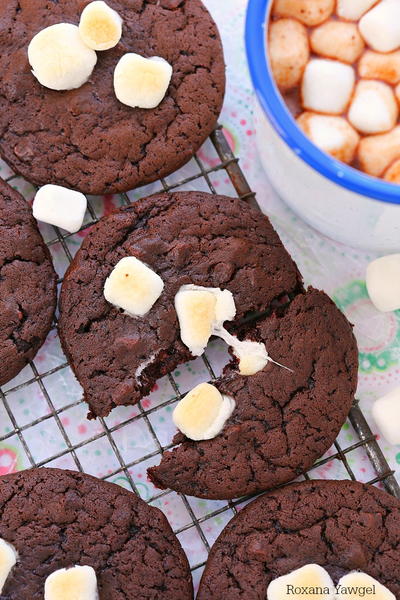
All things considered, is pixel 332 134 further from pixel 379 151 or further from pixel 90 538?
pixel 90 538


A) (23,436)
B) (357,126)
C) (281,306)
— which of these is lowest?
(23,436)

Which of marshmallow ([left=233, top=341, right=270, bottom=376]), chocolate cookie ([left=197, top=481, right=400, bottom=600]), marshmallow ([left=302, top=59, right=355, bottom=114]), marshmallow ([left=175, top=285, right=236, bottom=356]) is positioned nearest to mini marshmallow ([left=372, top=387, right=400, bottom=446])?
chocolate cookie ([left=197, top=481, right=400, bottom=600])

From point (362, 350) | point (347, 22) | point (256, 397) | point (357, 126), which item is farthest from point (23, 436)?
point (347, 22)

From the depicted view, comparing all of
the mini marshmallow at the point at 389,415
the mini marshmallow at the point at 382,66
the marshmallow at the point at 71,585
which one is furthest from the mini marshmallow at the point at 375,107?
the marshmallow at the point at 71,585

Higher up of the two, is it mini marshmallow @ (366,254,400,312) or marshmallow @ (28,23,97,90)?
marshmallow @ (28,23,97,90)

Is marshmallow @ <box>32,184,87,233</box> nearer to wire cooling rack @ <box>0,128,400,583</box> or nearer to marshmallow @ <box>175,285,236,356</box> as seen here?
wire cooling rack @ <box>0,128,400,583</box>

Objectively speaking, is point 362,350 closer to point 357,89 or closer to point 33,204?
point 357,89

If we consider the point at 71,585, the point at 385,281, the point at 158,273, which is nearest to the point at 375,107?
the point at 385,281
